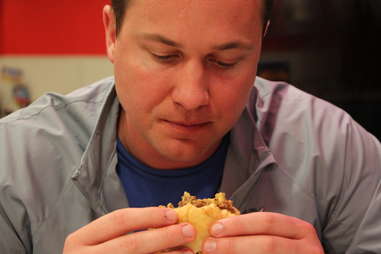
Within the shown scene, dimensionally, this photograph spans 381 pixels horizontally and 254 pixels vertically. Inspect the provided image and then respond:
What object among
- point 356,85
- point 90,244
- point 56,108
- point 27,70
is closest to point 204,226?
point 90,244

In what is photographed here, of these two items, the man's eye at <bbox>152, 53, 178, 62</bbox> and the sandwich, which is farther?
the man's eye at <bbox>152, 53, 178, 62</bbox>

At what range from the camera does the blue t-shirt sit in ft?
5.29

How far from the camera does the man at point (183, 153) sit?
1.21m

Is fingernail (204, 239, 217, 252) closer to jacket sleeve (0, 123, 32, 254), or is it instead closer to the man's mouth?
the man's mouth

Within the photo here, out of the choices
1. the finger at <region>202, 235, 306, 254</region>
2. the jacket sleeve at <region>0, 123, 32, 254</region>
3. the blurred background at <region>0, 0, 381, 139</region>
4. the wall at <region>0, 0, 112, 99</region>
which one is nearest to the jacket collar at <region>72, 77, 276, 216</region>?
the jacket sleeve at <region>0, 123, 32, 254</region>

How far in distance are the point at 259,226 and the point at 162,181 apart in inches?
20.9

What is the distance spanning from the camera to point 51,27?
4.25 m

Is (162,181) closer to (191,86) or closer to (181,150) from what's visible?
(181,150)

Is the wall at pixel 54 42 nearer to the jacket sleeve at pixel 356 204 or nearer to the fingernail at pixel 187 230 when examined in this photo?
the jacket sleeve at pixel 356 204

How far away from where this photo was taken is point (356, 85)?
344cm

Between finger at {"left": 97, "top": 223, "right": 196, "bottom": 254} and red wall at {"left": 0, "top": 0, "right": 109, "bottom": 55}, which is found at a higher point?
red wall at {"left": 0, "top": 0, "right": 109, "bottom": 55}

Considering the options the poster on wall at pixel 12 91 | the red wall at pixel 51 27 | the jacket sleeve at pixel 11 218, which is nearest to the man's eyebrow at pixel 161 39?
the jacket sleeve at pixel 11 218

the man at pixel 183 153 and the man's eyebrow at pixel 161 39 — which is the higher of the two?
the man's eyebrow at pixel 161 39

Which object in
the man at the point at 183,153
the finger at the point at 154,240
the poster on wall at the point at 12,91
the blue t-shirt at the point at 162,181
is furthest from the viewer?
the poster on wall at the point at 12,91
